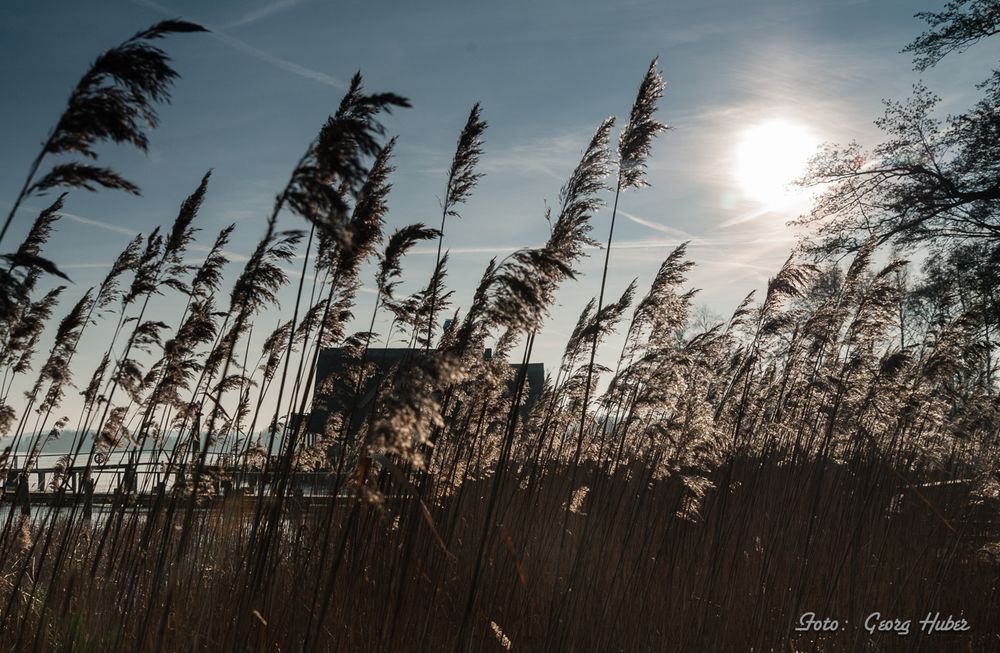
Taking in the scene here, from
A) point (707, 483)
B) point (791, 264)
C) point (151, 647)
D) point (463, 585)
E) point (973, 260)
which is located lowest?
point (151, 647)

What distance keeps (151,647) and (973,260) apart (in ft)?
62.9

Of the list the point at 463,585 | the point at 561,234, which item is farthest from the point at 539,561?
the point at 561,234

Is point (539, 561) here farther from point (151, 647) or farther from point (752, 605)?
point (151, 647)

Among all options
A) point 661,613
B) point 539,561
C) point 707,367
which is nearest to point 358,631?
point 539,561

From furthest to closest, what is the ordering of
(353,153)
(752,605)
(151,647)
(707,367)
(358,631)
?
(707,367) → (752,605) → (358,631) → (151,647) → (353,153)

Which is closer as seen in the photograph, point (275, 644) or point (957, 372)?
point (275, 644)

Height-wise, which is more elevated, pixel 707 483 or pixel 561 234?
pixel 561 234

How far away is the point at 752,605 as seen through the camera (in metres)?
4.42

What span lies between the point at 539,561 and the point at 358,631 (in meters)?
1.42

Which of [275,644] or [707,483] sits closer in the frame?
[275,644]

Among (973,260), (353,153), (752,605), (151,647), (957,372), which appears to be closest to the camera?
(353,153)

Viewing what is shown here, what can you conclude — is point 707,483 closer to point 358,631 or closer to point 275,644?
point 358,631

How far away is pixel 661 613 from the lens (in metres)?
4.16

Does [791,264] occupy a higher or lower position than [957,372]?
higher
